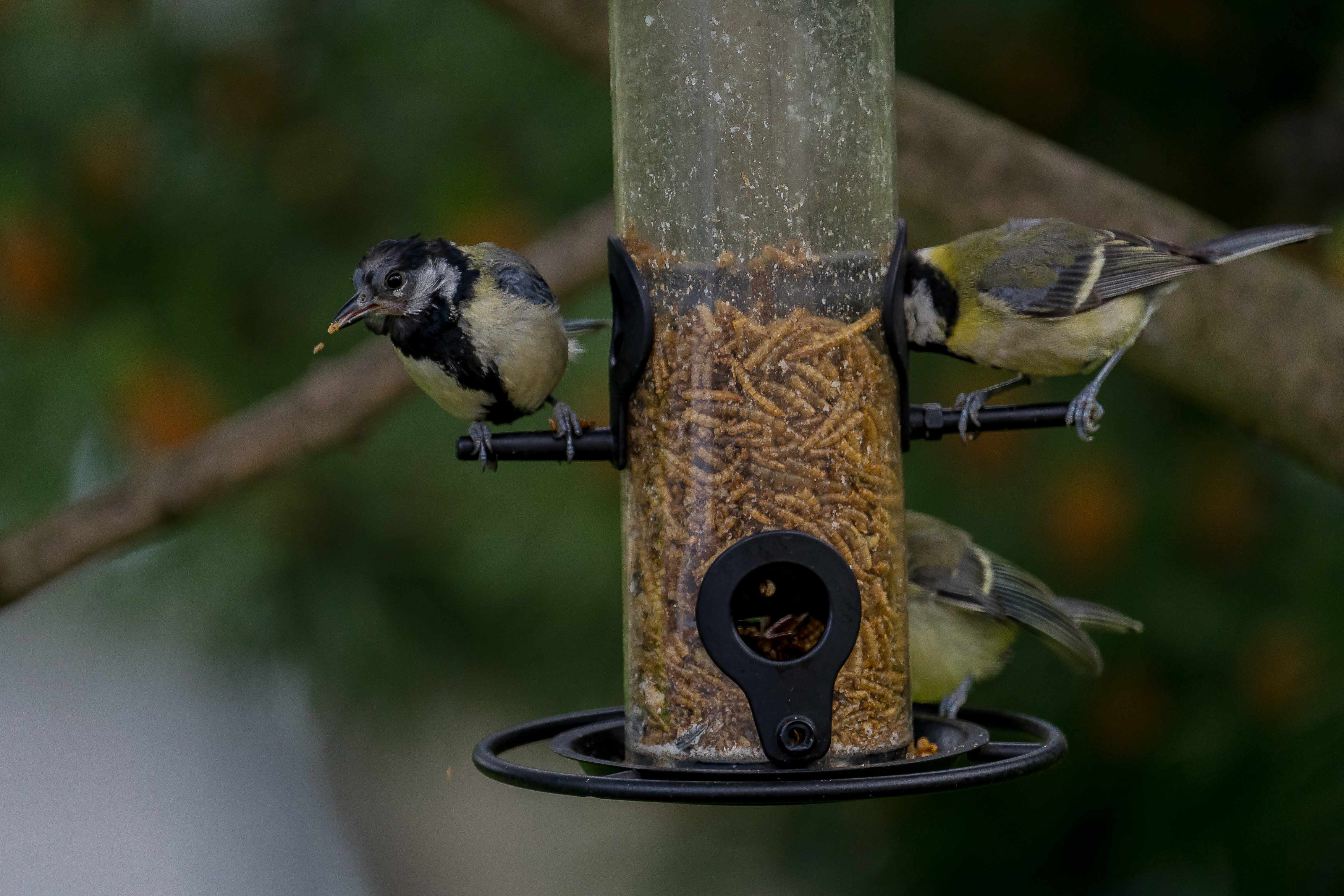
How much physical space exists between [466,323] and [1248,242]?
1.84 meters

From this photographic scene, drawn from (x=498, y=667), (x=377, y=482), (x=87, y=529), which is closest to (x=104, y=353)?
(x=87, y=529)

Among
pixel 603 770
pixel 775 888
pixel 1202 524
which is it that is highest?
pixel 1202 524

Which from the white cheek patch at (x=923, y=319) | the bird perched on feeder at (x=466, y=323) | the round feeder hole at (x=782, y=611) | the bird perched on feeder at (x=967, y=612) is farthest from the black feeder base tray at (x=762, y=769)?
the white cheek patch at (x=923, y=319)

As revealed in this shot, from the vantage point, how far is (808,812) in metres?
4.31

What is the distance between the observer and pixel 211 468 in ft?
12.8

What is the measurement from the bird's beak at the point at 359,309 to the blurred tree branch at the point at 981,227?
0.77 meters

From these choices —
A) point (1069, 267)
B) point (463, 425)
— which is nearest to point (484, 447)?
point (463, 425)

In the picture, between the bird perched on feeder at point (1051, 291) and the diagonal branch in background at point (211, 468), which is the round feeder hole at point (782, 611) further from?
the diagonal branch in background at point (211, 468)

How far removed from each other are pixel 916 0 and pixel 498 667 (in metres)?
2.37

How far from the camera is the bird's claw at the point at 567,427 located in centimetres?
296

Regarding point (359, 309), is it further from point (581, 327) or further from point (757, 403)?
point (757, 403)

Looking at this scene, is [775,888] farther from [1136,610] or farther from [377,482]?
[377,482]

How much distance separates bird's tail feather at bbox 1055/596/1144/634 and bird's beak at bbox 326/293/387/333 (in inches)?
73.3

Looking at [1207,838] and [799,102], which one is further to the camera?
[1207,838]
